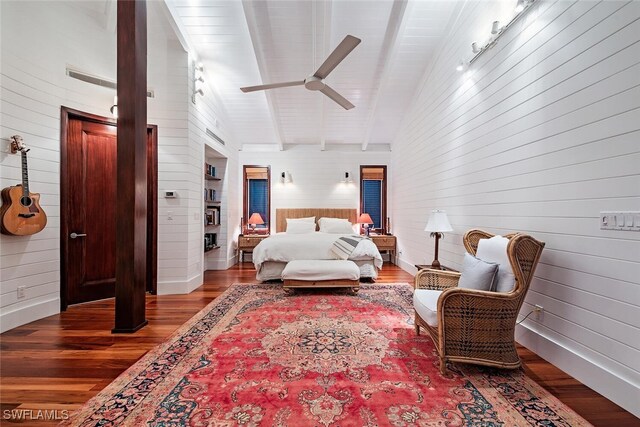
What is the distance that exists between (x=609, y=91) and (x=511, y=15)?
144 centimetres

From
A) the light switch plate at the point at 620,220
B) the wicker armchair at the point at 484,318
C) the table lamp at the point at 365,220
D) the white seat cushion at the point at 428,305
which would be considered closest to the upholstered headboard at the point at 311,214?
the table lamp at the point at 365,220

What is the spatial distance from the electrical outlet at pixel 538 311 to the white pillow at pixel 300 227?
440 cm

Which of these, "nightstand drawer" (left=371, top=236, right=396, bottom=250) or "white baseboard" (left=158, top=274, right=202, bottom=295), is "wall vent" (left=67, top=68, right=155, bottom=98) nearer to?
"white baseboard" (left=158, top=274, right=202, bottom=295)

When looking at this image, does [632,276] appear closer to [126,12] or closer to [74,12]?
[126,12]

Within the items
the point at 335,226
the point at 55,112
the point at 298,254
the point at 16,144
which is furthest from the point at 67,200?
the point at 335,226

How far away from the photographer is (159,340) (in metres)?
2.52

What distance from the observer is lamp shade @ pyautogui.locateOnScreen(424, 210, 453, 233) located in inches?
142

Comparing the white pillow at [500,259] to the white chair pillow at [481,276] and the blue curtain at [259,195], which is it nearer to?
the white chair pillow at [481,276]

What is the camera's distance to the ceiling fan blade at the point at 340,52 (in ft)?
8.00

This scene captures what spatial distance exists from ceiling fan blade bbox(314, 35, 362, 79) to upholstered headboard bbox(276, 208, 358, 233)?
13.4ft

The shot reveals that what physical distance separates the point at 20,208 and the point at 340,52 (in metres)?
3.48

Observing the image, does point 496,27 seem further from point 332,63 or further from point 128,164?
point 128,164

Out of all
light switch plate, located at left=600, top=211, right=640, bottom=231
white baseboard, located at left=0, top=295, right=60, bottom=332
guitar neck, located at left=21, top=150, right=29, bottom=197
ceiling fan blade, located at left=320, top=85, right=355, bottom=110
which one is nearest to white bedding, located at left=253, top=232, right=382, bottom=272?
ceiling fan blade, located at left=320, top=85, right=355, bottom=110

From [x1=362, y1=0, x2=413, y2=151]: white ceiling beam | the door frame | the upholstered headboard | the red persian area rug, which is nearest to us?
the red persian area rug
